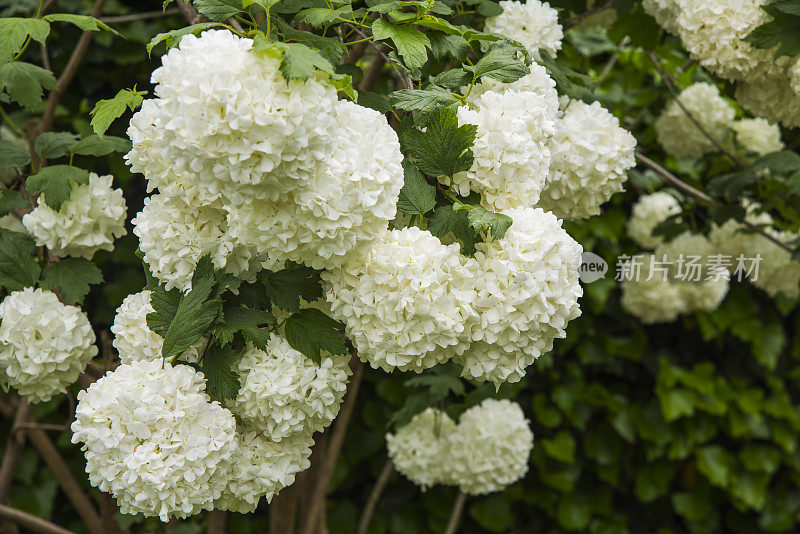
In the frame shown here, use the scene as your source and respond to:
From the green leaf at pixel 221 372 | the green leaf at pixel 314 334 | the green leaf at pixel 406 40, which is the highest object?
the green leaf at pixel 406 40

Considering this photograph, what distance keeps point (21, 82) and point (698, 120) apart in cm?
210

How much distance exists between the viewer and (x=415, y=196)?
3.44ft

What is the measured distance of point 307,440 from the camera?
1.16 meters

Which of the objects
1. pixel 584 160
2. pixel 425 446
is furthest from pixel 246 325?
pixel 425 446

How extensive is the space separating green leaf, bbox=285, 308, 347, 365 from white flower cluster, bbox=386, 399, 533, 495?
878 mm

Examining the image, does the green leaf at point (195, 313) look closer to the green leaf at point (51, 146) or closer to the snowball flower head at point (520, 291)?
the snowball flower head at point (520, 291)

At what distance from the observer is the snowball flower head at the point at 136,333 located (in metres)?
1.14

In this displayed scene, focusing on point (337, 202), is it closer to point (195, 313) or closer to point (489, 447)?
point (195, 313)

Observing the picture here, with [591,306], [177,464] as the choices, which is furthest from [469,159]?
[591,306]

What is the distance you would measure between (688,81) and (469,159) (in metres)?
1.92

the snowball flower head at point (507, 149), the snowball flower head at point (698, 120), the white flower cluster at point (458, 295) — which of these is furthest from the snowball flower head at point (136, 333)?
the snowball flower head at point (698, 120)

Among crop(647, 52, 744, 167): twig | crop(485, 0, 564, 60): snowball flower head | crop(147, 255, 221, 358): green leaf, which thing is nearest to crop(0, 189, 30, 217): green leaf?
crop(147, 255, 221, 358): green leaf

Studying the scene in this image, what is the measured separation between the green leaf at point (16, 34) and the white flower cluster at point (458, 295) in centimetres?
74

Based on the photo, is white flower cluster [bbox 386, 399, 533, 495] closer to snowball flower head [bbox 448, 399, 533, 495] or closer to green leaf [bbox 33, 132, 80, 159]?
snowball flower head [bbox 448, 399, 533, 495]
